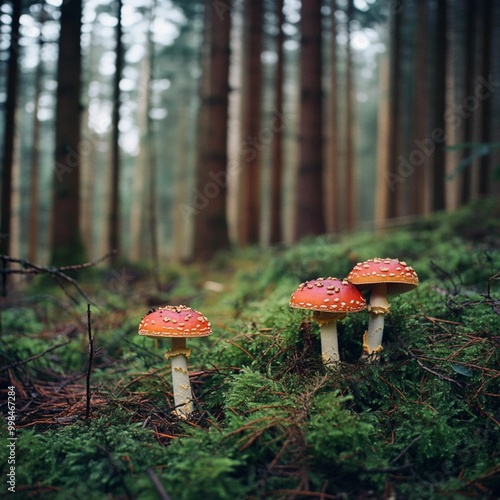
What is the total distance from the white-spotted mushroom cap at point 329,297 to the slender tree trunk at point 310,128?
7.62m

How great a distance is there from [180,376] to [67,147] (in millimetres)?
7207

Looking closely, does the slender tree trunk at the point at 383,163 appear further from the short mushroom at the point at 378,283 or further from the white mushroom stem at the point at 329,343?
the white mushroom stem at the point at 329,343

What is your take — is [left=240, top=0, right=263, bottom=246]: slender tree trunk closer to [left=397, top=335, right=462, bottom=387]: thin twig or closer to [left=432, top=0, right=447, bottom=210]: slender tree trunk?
[left=432, top=0, right=447, bottom=210]: slender tree trunk

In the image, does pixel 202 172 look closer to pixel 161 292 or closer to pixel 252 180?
pixel 252 180

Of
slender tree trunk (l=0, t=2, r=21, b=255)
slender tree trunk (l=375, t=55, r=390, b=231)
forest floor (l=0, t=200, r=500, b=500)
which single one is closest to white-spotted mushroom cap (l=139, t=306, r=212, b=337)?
forest floor (l=0, t=200, r=500, b=500)

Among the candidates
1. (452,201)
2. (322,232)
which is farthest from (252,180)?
(452,201)

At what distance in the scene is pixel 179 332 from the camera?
2.67 meters

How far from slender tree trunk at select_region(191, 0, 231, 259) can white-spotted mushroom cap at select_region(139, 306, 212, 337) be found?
8.09 metres

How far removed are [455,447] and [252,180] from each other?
1209cm

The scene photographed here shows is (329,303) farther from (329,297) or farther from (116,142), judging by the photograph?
(116,142)

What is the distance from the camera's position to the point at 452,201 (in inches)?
993

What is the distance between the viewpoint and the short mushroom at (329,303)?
8.56 ft

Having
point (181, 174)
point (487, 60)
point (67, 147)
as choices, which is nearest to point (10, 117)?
point (67, 147)

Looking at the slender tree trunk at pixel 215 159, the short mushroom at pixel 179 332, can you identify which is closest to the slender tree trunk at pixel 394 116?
the slender tree trunk at pixel 215 159
